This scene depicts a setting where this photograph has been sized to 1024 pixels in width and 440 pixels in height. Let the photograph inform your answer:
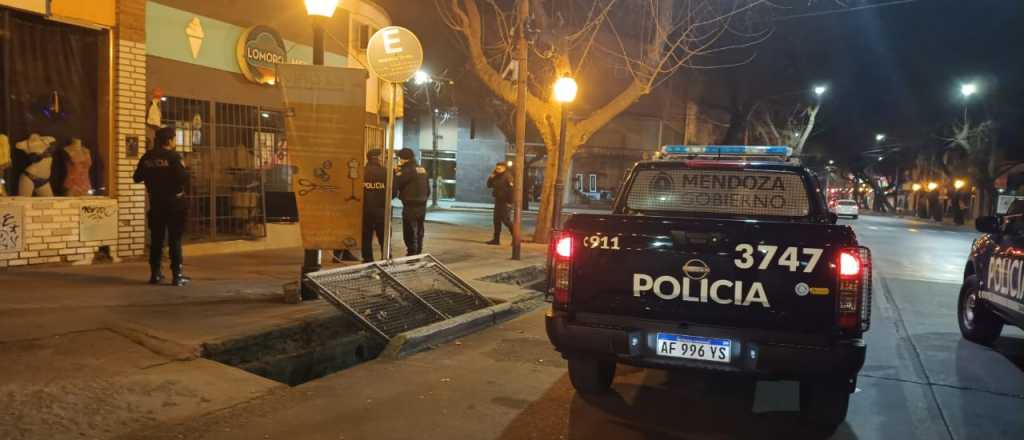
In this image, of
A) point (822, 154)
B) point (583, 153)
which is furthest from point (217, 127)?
point (822, 154)

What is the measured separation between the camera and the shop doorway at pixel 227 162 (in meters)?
11.0

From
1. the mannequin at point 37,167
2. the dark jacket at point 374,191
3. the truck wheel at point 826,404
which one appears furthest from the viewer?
the dark jacket at point 374,191

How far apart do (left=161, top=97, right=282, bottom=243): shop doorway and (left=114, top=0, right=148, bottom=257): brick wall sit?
0.69 meters

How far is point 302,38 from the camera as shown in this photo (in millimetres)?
12609

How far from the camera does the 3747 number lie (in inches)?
170

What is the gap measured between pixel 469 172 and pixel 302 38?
2506cm

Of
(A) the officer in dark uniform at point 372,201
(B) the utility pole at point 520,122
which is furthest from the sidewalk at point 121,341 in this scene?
(B) the utility pole at point 520,122

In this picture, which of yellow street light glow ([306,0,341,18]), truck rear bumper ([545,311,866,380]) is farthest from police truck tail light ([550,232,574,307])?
yellow street light glow ([306,0,341,18])

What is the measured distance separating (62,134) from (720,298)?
28.6 feet

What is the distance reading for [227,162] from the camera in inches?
459

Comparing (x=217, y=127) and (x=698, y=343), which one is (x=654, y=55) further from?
(x=698, y=343)

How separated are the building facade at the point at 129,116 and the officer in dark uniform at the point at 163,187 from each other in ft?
4.66

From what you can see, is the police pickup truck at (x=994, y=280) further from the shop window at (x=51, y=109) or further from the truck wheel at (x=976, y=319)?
the shop window at (x=51, y=109)

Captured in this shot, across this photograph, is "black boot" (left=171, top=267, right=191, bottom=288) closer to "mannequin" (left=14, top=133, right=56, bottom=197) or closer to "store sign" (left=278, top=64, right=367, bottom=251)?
"store sign" (left=278, top=64, right=367, bottom=251)
